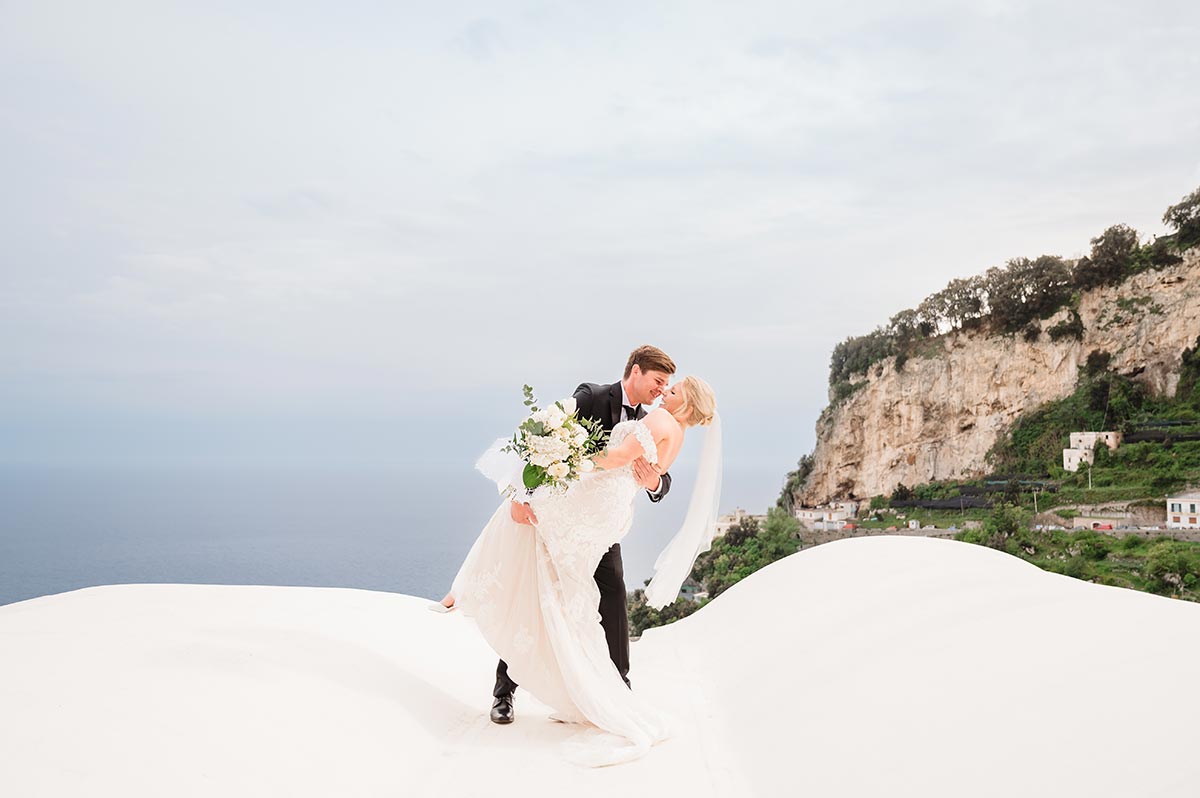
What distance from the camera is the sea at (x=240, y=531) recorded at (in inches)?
728

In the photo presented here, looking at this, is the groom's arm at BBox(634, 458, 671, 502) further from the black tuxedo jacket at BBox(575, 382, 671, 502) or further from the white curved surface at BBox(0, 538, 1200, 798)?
the white curved surface at BBox(0, 538, 1200, 798)

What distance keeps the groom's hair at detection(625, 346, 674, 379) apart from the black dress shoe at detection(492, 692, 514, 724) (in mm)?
1514

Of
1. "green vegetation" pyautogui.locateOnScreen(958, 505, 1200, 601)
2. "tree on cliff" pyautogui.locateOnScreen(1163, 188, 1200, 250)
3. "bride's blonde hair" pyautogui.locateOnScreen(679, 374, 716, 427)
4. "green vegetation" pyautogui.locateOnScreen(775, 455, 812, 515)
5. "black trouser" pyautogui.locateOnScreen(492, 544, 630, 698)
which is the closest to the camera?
"bride's blonde hair" pyautogui.locateOnScreen(679, 374, 716, 427)

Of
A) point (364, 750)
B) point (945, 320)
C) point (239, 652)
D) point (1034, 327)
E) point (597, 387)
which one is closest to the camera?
point (364, 750)

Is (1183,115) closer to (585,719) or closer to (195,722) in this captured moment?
(585,719)

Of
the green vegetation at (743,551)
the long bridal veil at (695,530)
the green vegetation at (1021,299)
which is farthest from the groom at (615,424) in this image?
the green vegetation at (1021,299)

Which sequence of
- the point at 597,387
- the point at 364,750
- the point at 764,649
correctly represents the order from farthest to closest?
the point at 764,649, the point at 597,387, the point at 364,750

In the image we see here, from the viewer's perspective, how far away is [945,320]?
53.6 ft

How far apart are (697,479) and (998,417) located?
1301 cm

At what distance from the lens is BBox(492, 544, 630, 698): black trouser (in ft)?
11.3

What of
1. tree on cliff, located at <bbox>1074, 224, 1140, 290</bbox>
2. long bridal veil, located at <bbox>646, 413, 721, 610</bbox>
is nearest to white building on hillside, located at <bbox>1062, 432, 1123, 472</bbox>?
tree on cliff, located at <bbox>1074, 224, 1140, 290</bbox>

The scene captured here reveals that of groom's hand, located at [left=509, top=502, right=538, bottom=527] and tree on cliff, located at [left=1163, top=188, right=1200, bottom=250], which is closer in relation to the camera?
groom's hand, located at [left=509, top=502, right=538, bottom=527]

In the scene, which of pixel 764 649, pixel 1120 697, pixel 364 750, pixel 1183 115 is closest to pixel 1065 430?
pixel 1183 115

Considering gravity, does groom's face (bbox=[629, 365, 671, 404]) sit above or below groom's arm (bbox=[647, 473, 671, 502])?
above
